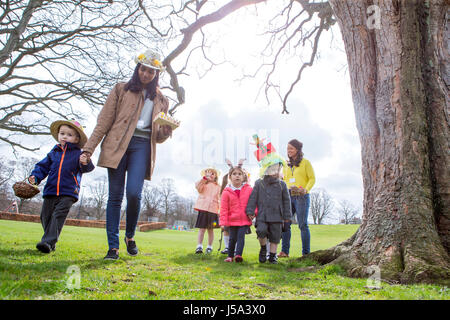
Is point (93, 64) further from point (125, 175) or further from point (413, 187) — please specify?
point (413, 187)

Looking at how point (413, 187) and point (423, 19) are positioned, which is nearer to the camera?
point (413, 187)

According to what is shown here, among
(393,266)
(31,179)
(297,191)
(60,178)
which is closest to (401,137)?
(393,266)

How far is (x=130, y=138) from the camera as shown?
144 inches

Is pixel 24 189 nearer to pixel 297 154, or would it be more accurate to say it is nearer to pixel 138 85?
pixel 138 85

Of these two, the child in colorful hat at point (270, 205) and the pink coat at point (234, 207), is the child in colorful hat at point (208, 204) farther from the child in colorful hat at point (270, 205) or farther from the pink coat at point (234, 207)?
the child in colorful hat at point (270, 205)

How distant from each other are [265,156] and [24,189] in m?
3.44

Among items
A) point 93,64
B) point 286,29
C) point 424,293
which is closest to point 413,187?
point 424,293

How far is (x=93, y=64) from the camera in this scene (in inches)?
434

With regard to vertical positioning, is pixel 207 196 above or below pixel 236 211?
above

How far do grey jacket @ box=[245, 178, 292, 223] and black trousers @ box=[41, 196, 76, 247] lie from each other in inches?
97.8

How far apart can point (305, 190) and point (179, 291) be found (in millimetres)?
3623

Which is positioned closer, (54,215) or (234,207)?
(54,215)

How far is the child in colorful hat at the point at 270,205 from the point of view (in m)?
4.66

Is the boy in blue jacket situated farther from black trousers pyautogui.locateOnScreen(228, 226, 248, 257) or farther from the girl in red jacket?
black trousers pyautogui.locateOnScreen(228, 226, 248, 257)
